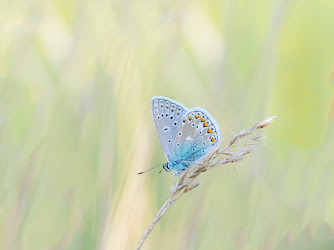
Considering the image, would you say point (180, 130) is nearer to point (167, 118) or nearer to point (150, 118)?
point (167, 118)

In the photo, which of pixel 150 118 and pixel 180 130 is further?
pixel 150 118

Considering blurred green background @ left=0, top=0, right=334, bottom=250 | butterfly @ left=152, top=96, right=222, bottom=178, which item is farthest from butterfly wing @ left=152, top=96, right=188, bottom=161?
blurred green background @ left=0, top=0, right=334, bottom=250

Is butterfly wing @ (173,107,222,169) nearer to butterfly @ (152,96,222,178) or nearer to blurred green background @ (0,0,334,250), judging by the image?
butterfly @ (152,96,222,178)

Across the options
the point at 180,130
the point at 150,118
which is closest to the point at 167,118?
the point at 180,130

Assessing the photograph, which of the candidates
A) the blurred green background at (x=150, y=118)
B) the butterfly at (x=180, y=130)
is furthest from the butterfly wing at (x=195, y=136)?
the blurred green background at (x=150, y=118)

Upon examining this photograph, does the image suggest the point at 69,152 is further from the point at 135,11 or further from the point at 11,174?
the point at 135,11

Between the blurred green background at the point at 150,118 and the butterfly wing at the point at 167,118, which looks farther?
the blurred green background at the point at 150,118

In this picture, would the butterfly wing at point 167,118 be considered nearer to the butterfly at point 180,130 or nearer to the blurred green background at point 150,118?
the butterfly at point 180,130
